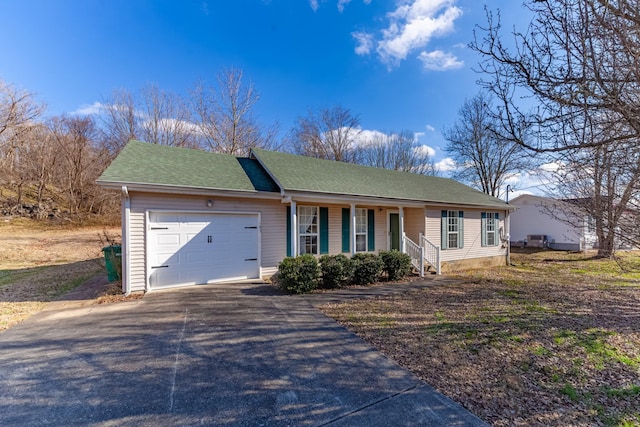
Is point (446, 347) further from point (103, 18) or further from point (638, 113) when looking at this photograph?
point (103, 18)

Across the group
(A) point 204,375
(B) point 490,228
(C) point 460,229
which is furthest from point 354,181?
(A) point 204,375

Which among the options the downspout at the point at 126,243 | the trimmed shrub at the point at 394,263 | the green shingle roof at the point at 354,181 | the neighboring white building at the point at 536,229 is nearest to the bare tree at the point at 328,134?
the green shingle roof at the point at 354,181

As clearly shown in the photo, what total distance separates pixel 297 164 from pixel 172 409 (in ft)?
29.6

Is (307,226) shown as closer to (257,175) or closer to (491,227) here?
(257,175)

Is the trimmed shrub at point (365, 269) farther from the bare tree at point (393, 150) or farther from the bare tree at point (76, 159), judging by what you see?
the bare tree at point (76, 159)

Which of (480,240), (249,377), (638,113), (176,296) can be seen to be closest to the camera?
(638,113)

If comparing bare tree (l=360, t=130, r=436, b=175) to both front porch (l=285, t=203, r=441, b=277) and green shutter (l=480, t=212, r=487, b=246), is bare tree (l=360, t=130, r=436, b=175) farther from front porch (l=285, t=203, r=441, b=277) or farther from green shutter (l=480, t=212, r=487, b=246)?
front porch (l=285, t=203, r=441, b=277)

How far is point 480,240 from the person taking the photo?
44.3 feet

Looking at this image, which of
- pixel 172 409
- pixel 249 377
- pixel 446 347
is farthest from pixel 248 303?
pixel 446 347

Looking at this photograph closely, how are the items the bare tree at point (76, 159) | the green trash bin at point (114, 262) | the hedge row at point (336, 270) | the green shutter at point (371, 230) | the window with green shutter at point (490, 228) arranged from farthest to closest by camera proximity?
the bare tree at point (76, 159) → the window with green shutter at point (490, 228) → the green shutter at point (371, 230) → the green trash bin at point (114, 262) → the hedge row at point (336, 270)

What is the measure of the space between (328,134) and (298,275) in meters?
21.9

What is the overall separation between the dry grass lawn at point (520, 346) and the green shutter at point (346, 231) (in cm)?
328

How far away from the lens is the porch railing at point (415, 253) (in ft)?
33.4

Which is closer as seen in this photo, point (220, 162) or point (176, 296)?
point (176, 296)
